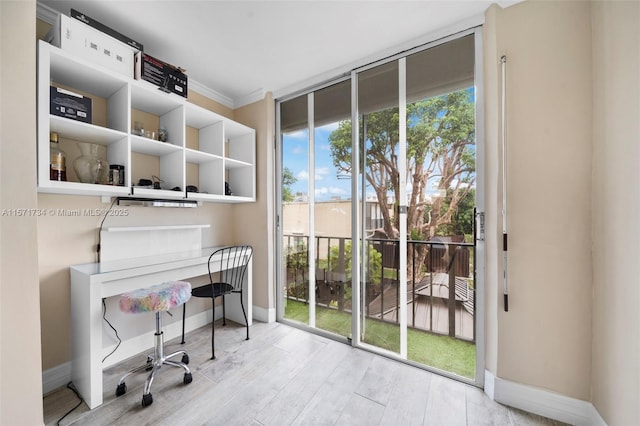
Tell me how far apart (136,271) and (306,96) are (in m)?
2.18

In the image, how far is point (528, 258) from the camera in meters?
1.47

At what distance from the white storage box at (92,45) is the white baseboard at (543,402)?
327cm

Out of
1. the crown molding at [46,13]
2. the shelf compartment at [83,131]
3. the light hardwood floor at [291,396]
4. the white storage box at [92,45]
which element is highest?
the crown molding at [46,13]

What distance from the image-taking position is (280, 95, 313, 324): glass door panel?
8.54 ft

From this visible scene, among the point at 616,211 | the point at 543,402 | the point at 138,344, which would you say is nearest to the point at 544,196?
the point at 616,211

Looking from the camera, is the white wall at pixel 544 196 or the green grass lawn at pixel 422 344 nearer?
the white wall at pixel 544 196

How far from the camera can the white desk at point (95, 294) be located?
1.52 meters

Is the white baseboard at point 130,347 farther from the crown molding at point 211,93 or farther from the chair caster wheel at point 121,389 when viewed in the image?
the crown molding at point 211,93

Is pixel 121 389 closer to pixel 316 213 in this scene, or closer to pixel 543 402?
pixel 316 213

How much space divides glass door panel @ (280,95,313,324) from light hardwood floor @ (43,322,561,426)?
62 cm

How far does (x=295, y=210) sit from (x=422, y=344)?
1.71 meters

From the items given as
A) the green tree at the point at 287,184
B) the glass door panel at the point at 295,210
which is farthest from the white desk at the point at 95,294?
the green tree at the point at 287,184

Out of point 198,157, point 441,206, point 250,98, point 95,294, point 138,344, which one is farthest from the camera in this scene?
point 250,98

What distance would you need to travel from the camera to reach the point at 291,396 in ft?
5.22
